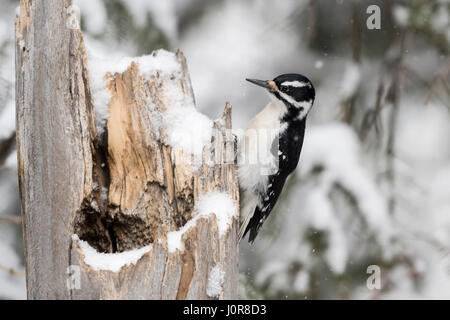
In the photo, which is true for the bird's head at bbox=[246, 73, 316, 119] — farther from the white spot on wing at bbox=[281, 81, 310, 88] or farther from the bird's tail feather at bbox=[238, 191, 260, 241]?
the bird's tail feather at bbox=[238, 191, 260, 241]

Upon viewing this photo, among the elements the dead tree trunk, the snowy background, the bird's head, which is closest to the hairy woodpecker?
the bird's head

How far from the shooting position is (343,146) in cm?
278

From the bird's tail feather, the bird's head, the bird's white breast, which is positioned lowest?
the bird's tail feather

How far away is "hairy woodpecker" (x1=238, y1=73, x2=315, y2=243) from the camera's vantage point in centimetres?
236

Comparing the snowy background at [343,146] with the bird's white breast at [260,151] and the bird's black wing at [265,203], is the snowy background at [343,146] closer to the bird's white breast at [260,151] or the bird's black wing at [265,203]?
the bird's black wing at [265,203]

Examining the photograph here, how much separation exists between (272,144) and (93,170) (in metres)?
0.87

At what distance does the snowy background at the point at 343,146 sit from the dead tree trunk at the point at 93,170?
0.83 metres

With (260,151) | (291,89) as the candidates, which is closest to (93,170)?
(260,151)

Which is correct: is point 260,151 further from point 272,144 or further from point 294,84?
point 294,84

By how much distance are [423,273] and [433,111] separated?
90 centimetres

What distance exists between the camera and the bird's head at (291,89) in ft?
7.73

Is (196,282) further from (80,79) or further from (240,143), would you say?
(240,143)

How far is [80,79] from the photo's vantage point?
66.9 inches
